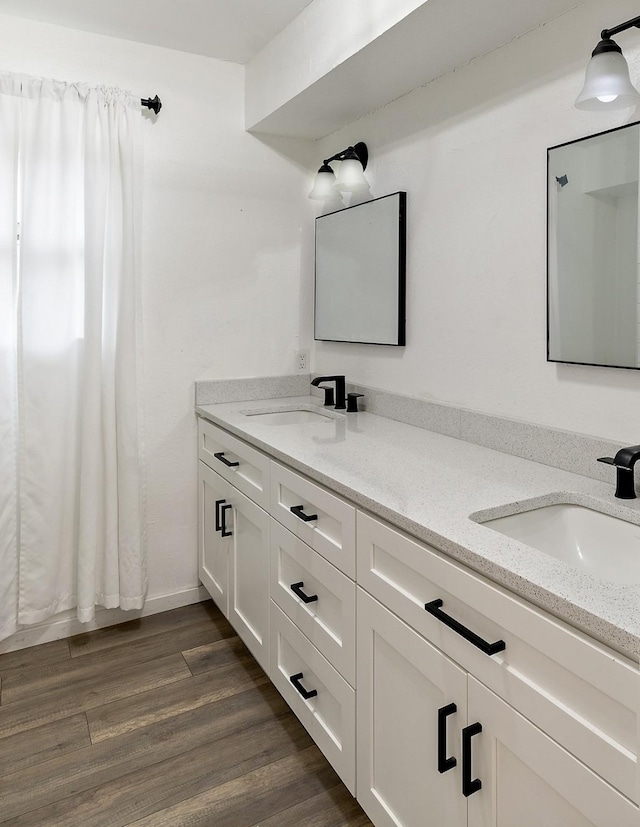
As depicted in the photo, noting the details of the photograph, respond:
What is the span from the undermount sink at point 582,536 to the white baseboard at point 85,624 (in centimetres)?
178

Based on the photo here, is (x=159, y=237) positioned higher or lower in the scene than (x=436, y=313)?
higher

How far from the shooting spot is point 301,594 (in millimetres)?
1650

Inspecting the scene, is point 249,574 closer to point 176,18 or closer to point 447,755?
point 447,755

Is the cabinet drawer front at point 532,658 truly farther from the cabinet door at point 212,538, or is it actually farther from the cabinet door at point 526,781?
the cabinet door at point 212,538

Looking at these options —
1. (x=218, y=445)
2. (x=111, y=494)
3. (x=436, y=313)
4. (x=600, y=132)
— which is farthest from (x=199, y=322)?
(x=600, y=132)

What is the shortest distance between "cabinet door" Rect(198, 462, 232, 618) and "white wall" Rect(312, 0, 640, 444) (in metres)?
0.82

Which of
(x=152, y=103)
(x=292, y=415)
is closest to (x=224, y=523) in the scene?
(x=292, y=415)

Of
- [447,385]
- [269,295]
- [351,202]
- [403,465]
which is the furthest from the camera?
[269,295]

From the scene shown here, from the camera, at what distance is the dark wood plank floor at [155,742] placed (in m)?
1.54

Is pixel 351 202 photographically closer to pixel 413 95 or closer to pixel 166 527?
pixel 413 95

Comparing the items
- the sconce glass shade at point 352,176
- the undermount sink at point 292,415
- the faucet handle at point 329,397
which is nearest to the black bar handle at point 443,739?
the undermount sink at point 292,415

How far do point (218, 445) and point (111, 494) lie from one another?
0.46m

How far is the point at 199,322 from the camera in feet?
8.36

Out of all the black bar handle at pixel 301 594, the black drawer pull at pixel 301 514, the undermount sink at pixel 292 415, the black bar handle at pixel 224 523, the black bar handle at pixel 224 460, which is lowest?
the black bar handle at pixel 301 594
